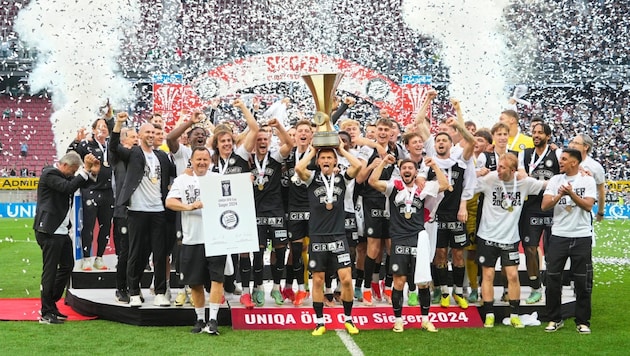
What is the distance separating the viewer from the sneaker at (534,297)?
8.53 metres

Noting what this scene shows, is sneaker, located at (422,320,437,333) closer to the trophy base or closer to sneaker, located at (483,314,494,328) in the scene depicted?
sneaker, located at (483,314,494,328)

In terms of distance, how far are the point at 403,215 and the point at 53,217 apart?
347cm

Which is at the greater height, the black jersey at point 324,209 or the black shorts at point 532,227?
the black jersey at point 324,209

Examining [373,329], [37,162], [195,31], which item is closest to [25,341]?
[373,329]

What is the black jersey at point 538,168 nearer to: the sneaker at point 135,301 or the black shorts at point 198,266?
the black shorts at point 198,266

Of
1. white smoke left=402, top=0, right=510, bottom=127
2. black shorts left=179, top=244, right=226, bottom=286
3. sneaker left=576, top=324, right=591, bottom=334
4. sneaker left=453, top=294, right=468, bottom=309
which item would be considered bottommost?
sneaker left=576, top=324, right=591, bottom=334

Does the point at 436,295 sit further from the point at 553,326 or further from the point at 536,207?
the point at 536,207

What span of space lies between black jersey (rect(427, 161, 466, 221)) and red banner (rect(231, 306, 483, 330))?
95cm

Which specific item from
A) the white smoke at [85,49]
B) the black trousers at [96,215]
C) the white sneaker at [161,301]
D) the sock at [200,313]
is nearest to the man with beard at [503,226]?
the sock at [200,313]

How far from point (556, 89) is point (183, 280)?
24799 millimetres

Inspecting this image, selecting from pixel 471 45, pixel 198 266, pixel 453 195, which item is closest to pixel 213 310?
pixel 198 266

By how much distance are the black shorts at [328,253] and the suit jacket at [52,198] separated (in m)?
2.38

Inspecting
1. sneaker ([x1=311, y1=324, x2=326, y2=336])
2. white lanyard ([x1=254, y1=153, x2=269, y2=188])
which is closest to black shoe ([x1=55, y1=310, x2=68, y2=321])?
white lanyard ([x1=254, y1=153, x2=269, y2=188])

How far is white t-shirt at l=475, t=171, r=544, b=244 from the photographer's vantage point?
8062 mm
